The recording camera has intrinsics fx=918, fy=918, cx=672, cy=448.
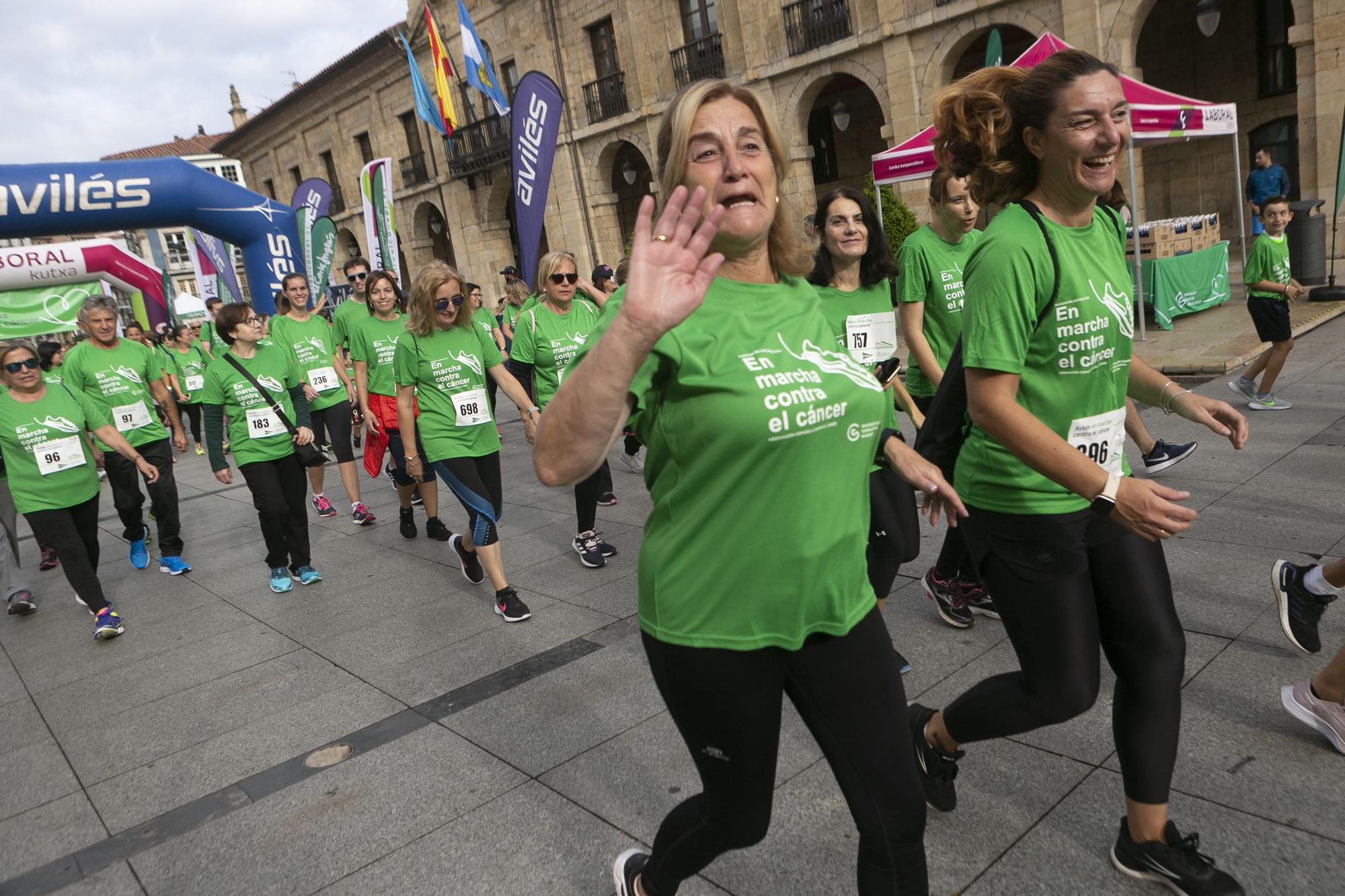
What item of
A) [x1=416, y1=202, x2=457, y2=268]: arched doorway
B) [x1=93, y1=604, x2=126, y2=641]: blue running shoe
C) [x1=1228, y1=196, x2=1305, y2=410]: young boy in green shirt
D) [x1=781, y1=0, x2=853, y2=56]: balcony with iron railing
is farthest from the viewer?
[x1=416, y1=202, x2=457, y2=268]: arched doorway

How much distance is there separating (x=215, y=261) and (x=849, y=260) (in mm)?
16503

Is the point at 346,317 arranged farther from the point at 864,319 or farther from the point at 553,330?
the point at 864,319

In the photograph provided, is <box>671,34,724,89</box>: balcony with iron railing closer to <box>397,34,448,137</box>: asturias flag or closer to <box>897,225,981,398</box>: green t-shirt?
<box>397,34,448,137</box>: asturias flag

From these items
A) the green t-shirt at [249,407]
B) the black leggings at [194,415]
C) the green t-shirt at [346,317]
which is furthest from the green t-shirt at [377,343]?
the black leggings at [194,415]

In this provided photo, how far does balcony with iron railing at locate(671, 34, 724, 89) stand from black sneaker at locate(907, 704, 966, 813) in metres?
19.8

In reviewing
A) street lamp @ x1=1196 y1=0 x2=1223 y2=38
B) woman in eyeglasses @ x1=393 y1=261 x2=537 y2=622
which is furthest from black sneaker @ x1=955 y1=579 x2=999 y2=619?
street lamp @ x1=1196 y1=0 x2=1223 y2=38

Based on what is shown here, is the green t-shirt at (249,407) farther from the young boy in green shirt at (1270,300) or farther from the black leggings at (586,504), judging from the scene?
the young boy in green shirt at (1270,300)

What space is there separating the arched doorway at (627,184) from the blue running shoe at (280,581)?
19360 millimetres

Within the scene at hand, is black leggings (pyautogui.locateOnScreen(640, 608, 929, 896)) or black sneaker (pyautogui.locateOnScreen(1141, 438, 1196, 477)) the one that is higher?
black sneaker (pyautogui.locateOnScreen(1141, 438, 1196, 477))

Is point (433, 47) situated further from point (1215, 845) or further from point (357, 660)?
point (1215, 845)

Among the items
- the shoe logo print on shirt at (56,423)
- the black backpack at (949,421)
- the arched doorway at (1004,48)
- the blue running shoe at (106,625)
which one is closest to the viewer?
the black backpack at (949,421)

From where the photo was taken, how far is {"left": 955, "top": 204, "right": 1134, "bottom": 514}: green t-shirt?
2.00 metres

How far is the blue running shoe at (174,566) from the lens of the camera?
22.5ft

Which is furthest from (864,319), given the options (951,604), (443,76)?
(443,76)
